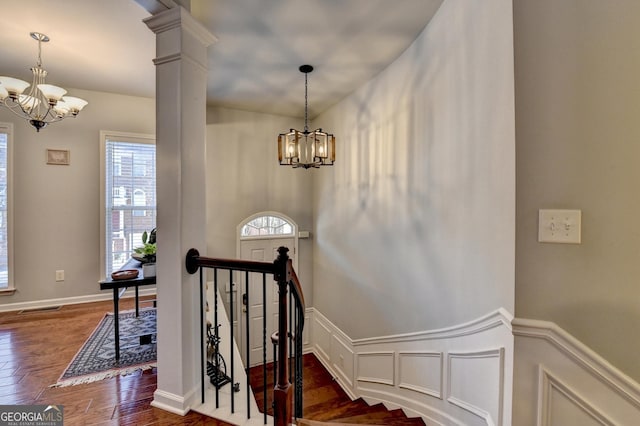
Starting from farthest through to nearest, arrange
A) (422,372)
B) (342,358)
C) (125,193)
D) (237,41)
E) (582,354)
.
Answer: (342,358) < (125,193) < (237,41) < (422,372) < (582,354)

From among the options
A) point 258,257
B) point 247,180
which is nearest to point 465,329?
point 258,257

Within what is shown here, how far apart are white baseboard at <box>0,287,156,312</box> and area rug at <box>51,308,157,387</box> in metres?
0.90

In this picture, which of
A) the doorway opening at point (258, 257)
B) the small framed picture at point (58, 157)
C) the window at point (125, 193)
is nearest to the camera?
the small framed picture at point (58, 157)

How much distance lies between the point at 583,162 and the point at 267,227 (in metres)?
4.32

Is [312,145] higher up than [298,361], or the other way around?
[312,145]

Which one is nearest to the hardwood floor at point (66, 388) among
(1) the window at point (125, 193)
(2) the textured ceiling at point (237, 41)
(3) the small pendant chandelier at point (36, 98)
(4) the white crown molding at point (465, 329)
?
(1) the window at point (125, 193)

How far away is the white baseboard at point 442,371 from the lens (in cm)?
159

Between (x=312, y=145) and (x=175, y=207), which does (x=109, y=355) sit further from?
(x=312, y=145)

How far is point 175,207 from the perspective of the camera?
5.57ft

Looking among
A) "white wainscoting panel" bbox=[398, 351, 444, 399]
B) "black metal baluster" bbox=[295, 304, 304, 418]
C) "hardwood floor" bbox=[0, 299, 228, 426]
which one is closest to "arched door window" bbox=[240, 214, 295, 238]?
"hardwood floor" bbox=[0, 299, 228, 426]

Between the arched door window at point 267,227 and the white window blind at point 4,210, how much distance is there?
277 cm

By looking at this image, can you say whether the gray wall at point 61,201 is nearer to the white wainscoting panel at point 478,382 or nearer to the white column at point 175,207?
the white column at point 175,207

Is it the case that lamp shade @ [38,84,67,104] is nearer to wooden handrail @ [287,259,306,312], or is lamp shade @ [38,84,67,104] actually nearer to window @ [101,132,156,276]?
window @ [101,132,156,276]

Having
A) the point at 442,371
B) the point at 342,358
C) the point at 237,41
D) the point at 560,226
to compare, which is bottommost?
the point at 342,358
